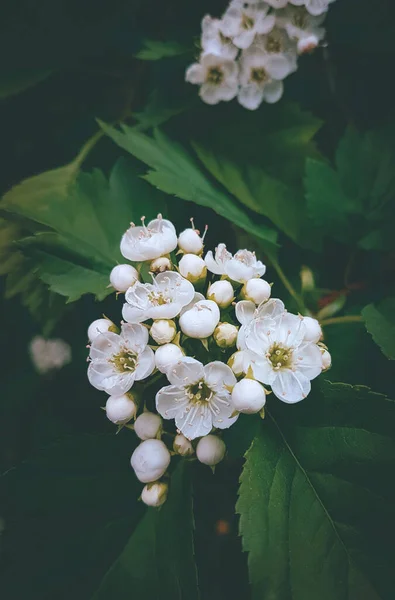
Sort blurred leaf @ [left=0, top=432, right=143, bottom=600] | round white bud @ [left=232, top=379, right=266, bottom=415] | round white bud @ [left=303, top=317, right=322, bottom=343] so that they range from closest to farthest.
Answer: round white bud @ [left=232, top=379, right=266, bottom=415] < round white bud @ [left=303, top=317, right=322, bottom=343] < blurred leaf @ [left=0, top=432, right=143, bottom=600]

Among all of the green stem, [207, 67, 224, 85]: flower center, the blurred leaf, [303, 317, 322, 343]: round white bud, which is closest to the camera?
[303, 317, 322, 343]: round white bud

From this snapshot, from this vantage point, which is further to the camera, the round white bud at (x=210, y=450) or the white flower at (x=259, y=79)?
the white flower at (x=259, y=79)

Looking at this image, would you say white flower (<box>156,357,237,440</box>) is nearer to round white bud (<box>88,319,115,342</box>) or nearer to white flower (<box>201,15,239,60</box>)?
round white bud (<box>88,319,115,342</box>)

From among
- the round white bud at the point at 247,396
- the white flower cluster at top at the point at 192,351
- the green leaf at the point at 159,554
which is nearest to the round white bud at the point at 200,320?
the white flower cluster at top at the point at 192,351

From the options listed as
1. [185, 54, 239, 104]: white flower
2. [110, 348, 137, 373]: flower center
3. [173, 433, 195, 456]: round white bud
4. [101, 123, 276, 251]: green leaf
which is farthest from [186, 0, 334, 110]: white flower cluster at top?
[173, 433, 195, 456]: round white bud

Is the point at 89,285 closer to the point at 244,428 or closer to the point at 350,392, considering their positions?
the point at 244,428

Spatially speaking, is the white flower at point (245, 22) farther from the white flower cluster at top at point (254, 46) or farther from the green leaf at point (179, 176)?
the green leaf at point (179, 176)

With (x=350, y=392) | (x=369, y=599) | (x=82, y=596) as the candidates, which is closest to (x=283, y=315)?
(x=350, y=392)

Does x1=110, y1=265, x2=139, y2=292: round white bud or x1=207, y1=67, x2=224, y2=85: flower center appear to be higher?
x1=207, y1=67, x2=224, y2=85: flower center

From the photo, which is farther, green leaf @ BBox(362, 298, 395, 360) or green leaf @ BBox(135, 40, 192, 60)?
green leaf @ BBox(135, 40, 192, 60)
